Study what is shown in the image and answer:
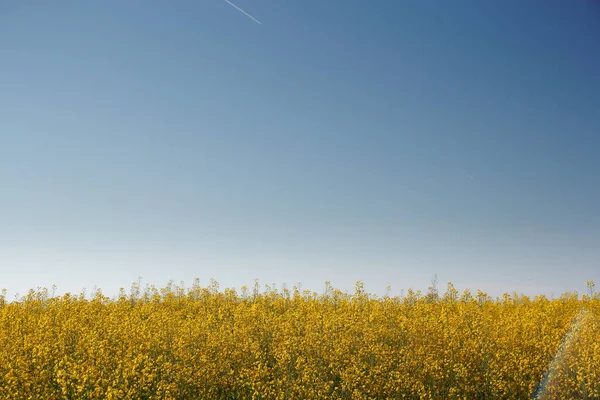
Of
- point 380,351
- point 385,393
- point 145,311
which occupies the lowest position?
point 385,393

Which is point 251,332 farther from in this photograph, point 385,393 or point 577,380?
point 577,380

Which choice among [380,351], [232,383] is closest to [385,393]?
[380,351]

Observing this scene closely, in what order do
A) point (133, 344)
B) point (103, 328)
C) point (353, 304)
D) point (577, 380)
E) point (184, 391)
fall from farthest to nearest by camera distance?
point (353, 304)
point (103, 328)
point (133, 344)
point (577, 380)
point (184, 391)

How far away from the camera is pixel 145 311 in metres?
15.5

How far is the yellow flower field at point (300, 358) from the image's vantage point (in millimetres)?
8578

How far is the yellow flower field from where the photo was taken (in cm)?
858

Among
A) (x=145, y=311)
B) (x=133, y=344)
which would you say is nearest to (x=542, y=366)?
(x=133, y=344)

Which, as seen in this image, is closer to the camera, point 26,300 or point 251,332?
point 251,332

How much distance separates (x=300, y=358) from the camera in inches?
355

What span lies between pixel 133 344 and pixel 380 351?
18.7 feet

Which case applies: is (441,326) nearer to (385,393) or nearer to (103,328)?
(385,393)

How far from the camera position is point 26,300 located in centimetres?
1722

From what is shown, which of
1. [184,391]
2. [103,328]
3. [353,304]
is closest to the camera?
[184,391]

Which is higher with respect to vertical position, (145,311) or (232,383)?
(145,311)
